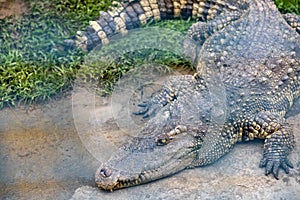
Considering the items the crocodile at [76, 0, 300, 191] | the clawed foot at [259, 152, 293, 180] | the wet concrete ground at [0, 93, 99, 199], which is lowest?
the wet concrete ground at [0, 93, 99, 199]

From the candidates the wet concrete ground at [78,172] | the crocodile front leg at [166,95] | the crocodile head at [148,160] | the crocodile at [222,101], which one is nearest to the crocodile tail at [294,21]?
the crocodile at [222,101]

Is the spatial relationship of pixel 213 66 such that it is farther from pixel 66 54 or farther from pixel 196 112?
pixel 66 54

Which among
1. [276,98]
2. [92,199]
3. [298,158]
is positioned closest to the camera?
[92,199]

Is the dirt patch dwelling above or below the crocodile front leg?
above

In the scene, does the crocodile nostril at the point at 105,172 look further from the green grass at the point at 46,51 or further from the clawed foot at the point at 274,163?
the green grass at the point at 46,51

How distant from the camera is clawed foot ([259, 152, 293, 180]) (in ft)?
13.7

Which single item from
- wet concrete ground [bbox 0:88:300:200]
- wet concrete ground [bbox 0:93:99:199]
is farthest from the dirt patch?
wet concrete ground [bbox 0:88:300:200]

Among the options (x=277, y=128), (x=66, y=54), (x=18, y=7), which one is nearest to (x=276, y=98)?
(x=277, y=128)

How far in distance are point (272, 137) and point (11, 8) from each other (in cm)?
297

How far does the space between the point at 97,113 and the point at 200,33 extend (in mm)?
1375

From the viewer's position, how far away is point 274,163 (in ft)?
13.9

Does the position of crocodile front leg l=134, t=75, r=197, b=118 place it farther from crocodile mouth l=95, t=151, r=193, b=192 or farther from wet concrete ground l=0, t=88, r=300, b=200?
crocodile mouth l=95, t=151, r=193, b=192

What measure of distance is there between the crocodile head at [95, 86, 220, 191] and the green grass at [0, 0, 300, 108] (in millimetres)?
1049

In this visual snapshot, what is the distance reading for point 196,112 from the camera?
4301 millimetres
